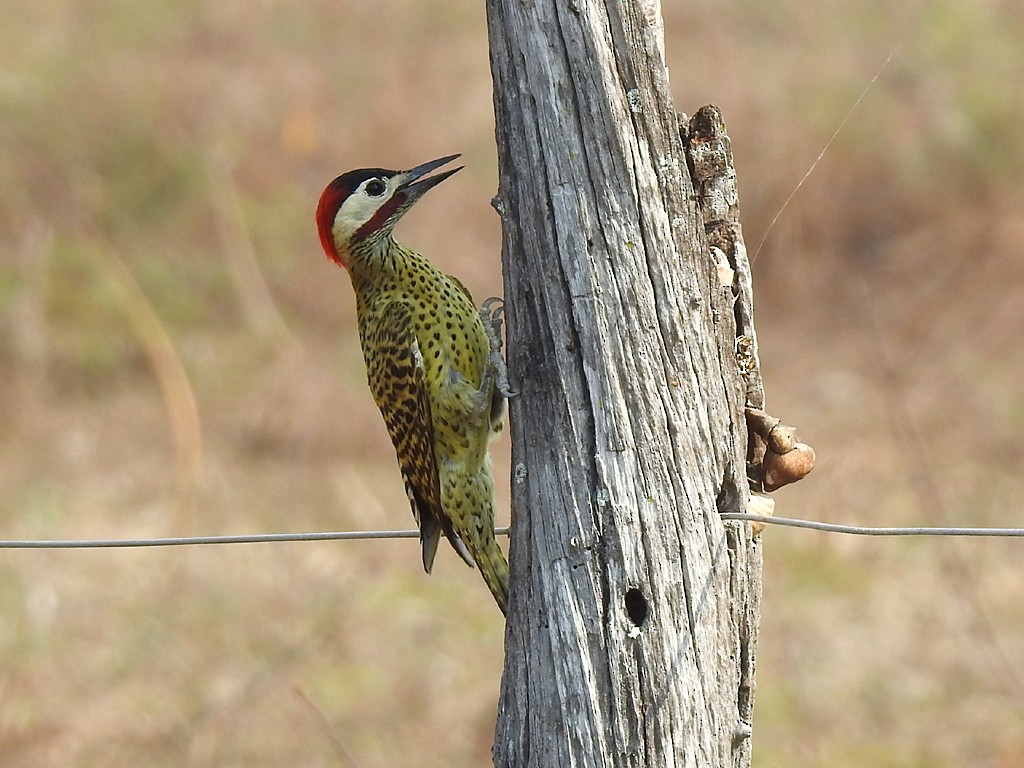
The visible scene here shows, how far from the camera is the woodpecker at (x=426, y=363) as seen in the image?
11.8 feet

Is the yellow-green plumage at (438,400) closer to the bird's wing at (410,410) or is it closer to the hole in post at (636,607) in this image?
the bird's wing at (410,410)

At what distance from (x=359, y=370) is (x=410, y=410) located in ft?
17.0

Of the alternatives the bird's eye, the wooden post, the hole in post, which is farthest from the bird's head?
the hole in post

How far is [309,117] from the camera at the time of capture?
1089cm

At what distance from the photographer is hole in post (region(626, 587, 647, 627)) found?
6.93 feet

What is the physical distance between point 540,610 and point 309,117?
923cm

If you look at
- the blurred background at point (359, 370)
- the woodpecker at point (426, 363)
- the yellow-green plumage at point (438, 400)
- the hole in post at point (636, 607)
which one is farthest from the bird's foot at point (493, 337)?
the hole in post at point (636, 607)

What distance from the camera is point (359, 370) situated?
8.85 meters

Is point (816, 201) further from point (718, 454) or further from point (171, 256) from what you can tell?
point (718, 454)

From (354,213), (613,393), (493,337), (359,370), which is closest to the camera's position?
(613,393)

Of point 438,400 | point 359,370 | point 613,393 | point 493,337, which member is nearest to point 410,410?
point 438,400

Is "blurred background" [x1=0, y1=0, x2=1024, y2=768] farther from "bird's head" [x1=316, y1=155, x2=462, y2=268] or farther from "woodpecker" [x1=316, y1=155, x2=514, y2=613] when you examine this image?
"bird's head" [x1=316, y1=155, x2=462, y2=268]

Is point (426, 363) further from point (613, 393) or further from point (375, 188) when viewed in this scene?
point (613, 393)

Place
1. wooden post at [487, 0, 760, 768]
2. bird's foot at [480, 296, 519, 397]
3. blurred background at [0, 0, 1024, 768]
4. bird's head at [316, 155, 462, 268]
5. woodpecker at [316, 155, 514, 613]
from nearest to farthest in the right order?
wooden post at [487, 0, 760, 768] < bird's foot at [480, 296, 519, 397] < woodpecker at [316, 155, 514, 613] < bird's head at [316, 155, 462, 268] < blurred background at [0, 0, 1024, 768]
